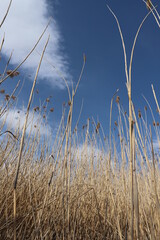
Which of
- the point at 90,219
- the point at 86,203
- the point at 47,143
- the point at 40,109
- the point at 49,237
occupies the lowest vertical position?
the point at 49,237

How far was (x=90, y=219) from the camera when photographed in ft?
5.40

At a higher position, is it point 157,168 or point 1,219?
point 157,168

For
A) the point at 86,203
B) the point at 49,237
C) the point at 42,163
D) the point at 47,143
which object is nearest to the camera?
the point at 49,237

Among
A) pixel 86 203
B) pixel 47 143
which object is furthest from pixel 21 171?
pixel 86 203

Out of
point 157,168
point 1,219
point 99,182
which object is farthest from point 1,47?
point 157,168

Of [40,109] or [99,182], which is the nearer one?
[40,109]

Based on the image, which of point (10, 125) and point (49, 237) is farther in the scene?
point (10, 125)

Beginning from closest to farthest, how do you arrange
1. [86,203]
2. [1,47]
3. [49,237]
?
[1,47] < [49,237] < [86,203]

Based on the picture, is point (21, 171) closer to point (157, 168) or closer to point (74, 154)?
point (74, 154)

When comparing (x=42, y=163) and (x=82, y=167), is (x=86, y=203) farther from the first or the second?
(x=42, y=163)

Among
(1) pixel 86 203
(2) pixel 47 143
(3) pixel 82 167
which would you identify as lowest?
(1) pixel 86 203

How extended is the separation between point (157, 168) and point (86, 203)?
3.03 ft

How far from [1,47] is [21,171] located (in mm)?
1371

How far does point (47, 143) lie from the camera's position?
2199mm
